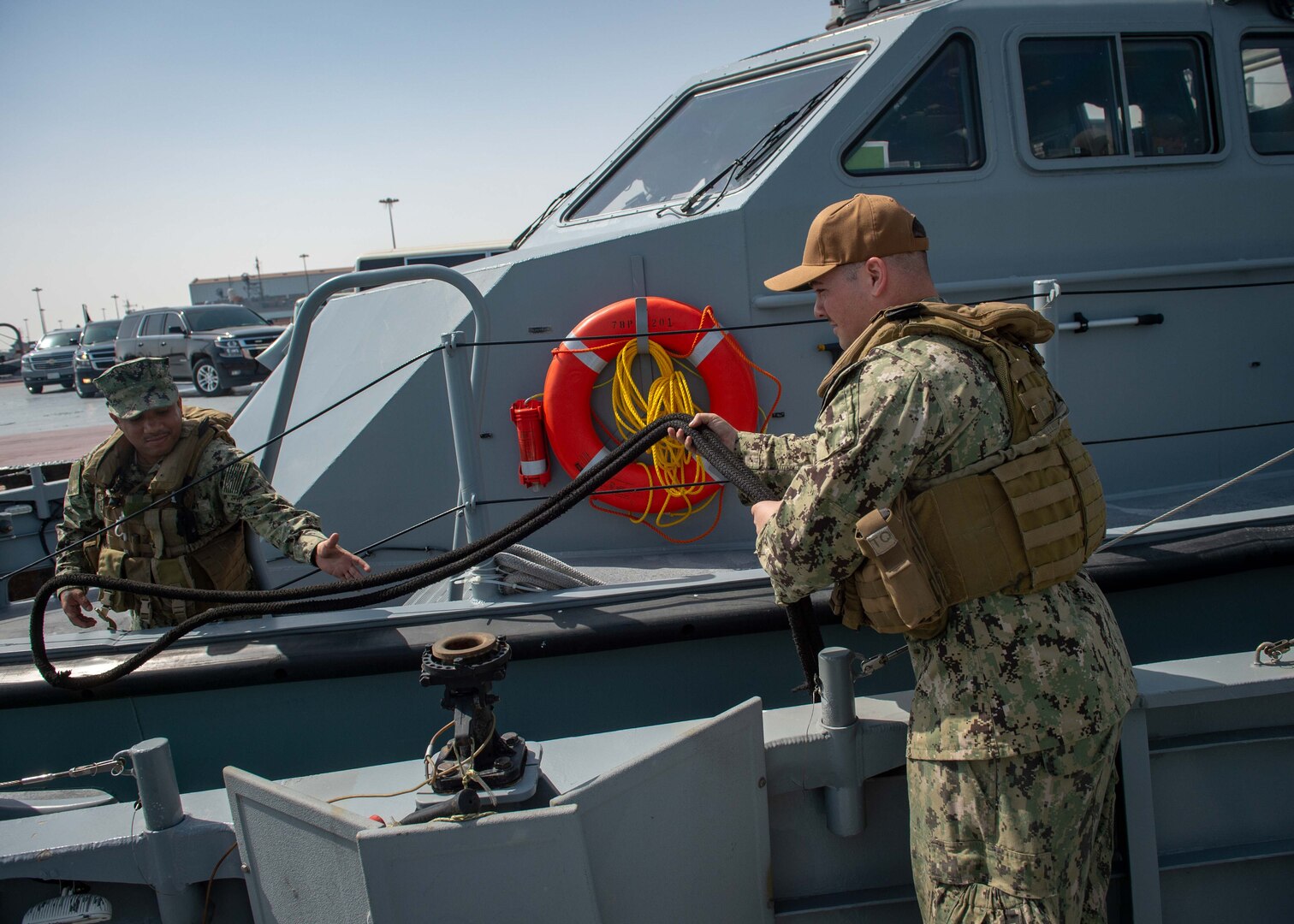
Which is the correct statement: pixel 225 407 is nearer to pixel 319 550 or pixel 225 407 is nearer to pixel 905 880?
pixel 319 550

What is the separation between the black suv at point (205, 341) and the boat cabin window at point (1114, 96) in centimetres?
1359

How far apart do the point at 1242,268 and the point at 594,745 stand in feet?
10.7

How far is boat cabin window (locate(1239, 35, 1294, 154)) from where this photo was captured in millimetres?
3893

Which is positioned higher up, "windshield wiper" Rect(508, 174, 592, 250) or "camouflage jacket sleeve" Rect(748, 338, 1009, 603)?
"windshield wiper" Rect(508, 174, 592, 250)

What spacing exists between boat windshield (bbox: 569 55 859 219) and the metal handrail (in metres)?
1.19

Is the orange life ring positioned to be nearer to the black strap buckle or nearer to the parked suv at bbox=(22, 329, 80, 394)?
the black strap buckle

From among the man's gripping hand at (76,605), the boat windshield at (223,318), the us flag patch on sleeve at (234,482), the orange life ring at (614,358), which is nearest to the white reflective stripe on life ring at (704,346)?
the orange life ring at (614,358)

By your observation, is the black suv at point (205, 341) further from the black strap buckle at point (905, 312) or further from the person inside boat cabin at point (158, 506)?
the black strap buckle at point (905, 312)

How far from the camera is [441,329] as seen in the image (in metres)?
3.57

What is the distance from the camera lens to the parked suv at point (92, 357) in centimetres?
1875

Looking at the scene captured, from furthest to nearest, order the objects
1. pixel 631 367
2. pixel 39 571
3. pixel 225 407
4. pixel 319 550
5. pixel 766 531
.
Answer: pixel 225 407 < pixel 39 571 < pixel 631 367 < pixel 319 550 < pixel 766 531

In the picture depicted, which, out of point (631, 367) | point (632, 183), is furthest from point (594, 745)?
point (632, 183)

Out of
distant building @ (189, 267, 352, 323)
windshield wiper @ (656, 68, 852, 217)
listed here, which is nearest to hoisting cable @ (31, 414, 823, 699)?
windshield wiper @ (656, 68, 852, 217)

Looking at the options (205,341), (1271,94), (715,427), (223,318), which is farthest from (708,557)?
(223,318)
